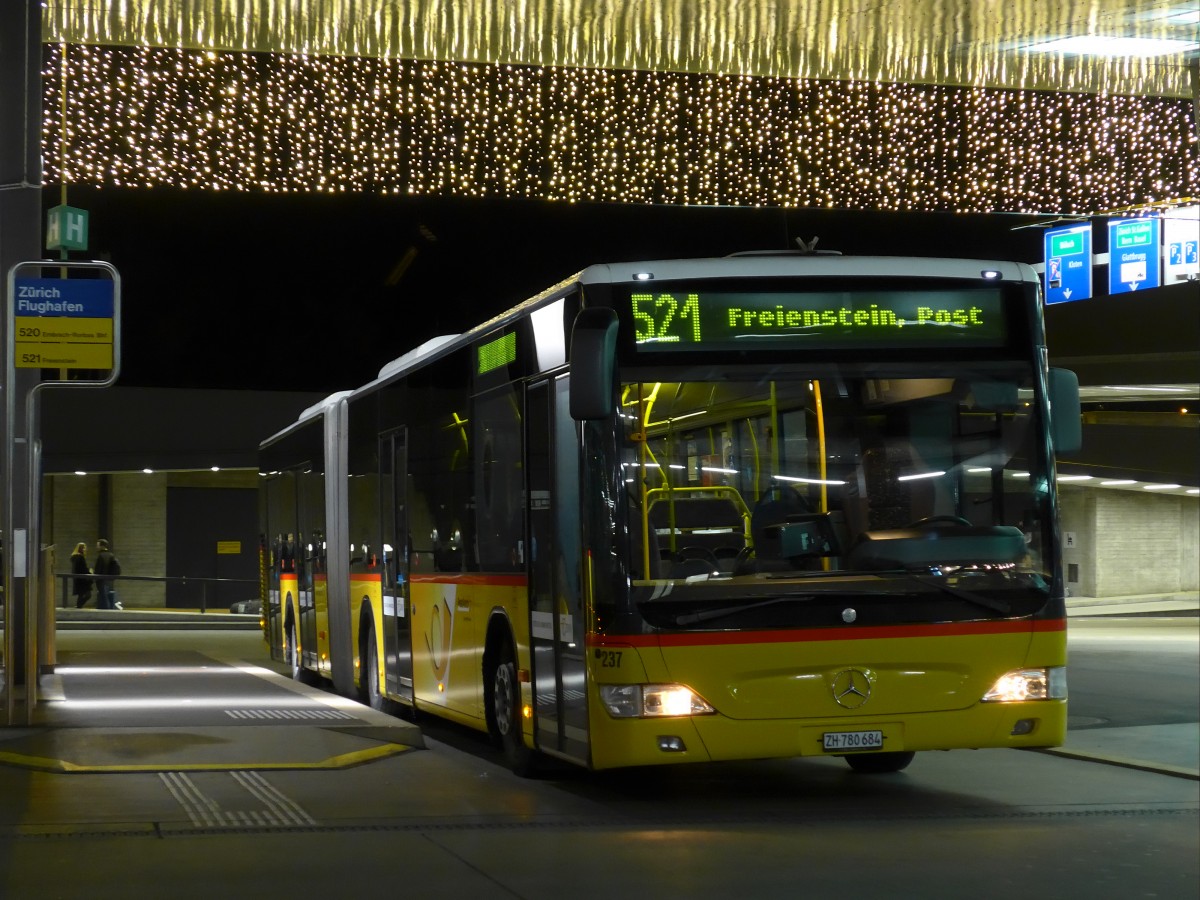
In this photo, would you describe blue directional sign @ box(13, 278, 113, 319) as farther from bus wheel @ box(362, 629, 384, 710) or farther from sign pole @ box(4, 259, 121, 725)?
bus wheel @ box(362, 629, 384, 710)

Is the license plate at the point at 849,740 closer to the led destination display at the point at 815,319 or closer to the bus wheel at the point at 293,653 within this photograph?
the led destination display at the point at 815,319

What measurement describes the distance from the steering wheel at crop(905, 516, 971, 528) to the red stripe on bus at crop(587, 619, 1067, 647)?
519 millimetres

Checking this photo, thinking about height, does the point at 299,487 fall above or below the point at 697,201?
below

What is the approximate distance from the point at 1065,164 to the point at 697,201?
14.1ft

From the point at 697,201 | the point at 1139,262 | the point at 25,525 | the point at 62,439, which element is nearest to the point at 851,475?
the point at 25,525

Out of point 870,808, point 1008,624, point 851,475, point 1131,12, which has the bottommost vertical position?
point 870,808

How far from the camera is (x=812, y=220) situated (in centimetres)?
4716

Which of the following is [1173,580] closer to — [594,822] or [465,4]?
[465,4]

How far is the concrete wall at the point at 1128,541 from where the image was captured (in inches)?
1682

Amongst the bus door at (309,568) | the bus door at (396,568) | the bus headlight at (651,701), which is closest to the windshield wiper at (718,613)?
the bus headlight at (651,701)

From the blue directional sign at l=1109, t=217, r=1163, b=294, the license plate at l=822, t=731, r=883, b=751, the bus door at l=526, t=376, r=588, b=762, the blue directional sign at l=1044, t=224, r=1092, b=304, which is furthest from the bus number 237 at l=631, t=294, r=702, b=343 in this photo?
the blue directional sign at l=1044, t=224, r=1092, b=304

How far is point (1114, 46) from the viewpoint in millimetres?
14484

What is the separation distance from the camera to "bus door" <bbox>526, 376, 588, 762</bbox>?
32.0 ft

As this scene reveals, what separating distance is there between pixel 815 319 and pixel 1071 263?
29954mm
